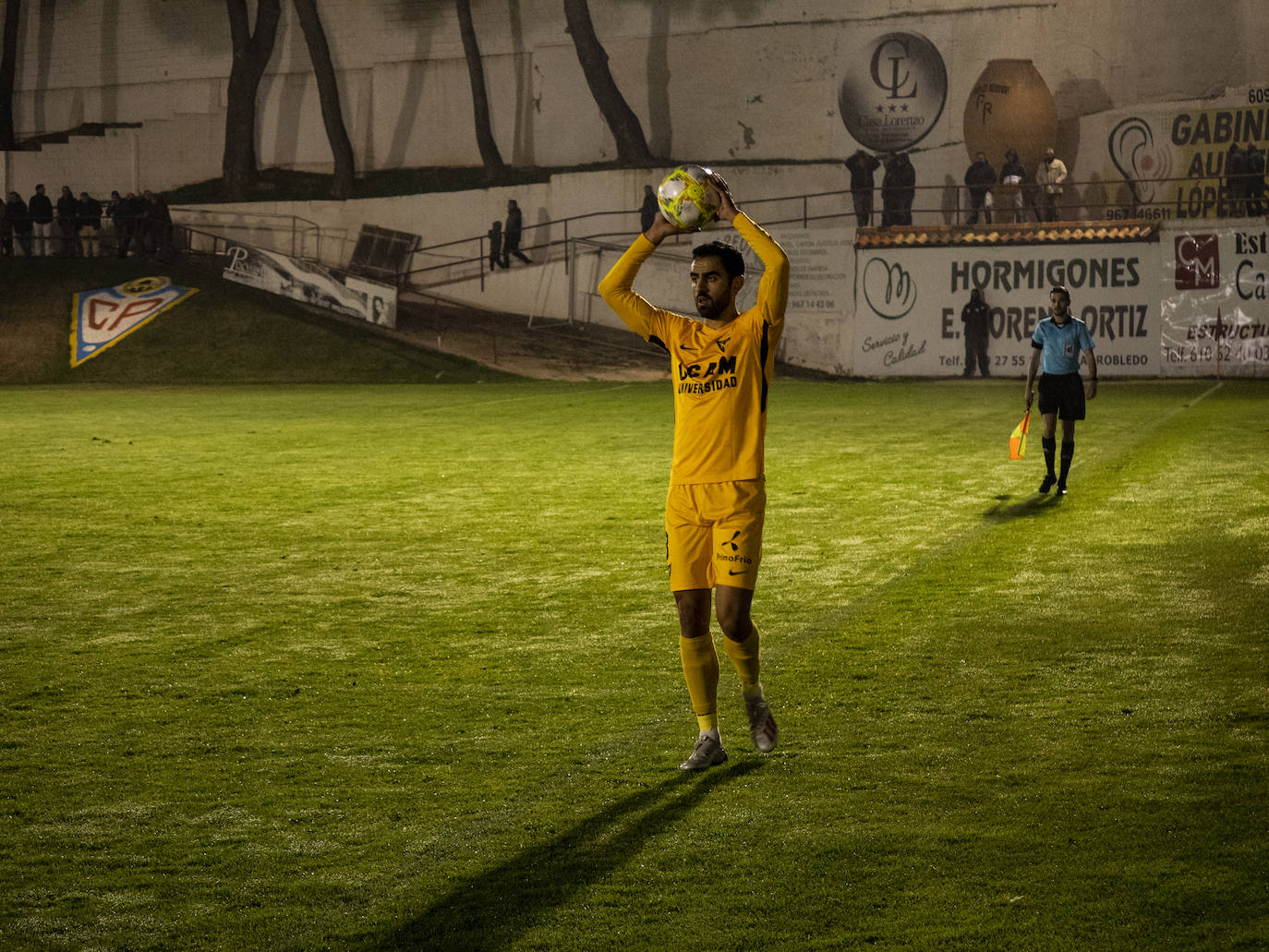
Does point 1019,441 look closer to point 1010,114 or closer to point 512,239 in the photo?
point 1010,114

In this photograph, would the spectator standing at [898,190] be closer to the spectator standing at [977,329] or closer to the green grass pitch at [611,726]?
the spectator standing at [977,329]

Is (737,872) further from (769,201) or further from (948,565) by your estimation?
(769,201)

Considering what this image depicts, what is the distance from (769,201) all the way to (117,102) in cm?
2252

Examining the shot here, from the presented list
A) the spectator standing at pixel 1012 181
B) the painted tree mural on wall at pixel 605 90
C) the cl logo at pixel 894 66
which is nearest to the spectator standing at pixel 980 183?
the spectator standing at pixel 1012 181

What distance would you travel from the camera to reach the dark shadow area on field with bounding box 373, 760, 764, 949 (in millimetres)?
3889

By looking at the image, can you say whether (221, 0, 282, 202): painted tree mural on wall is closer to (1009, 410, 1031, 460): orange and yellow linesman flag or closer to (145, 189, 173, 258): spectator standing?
(145, 189, 173, 258): spectator standing

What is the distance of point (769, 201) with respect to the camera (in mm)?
37125

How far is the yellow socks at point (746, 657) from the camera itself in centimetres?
547

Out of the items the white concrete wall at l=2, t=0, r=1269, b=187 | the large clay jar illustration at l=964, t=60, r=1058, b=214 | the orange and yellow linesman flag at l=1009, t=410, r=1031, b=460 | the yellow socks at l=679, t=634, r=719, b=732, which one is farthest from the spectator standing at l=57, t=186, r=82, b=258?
the yellow socks at l=679, t=634, r=719, b=732

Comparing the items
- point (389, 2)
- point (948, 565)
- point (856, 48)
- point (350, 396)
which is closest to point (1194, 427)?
point (948, 565)

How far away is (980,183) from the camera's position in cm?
3347

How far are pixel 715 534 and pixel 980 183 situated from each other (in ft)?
98.8

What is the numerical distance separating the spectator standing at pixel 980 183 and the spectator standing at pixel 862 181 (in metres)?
2.39

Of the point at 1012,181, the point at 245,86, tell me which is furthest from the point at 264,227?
the point at 1012,181
